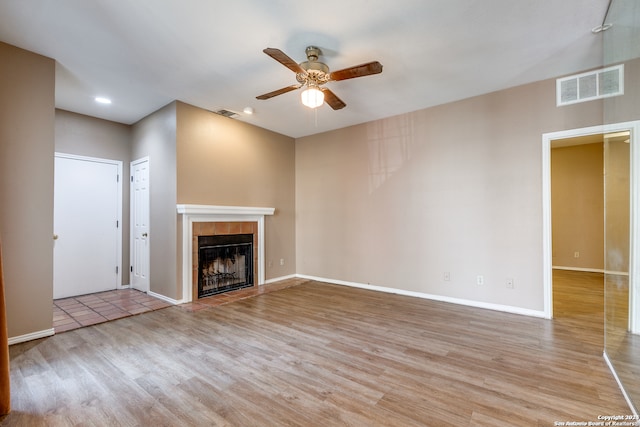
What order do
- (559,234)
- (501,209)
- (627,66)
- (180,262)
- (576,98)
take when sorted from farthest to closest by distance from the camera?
(559,234) < (180,262) < (501,209) < (576,98) < (627,66)

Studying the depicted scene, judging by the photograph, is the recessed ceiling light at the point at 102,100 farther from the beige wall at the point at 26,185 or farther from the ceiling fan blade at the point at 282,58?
the ceiling fan blade at the point at 282,58

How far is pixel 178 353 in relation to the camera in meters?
2.55

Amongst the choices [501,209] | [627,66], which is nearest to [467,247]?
[501,209]

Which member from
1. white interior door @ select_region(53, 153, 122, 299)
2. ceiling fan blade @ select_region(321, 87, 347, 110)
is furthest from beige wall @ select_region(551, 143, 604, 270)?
white interior door @ select_region(53, 153, 122, 299)

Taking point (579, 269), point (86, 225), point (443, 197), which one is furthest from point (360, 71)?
point (579, 269)

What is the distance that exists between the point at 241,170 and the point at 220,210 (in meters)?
0.85

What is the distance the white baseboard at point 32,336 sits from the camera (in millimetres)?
2711

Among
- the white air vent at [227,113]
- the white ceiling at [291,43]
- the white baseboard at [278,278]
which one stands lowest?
the white baseboard at [278,278]

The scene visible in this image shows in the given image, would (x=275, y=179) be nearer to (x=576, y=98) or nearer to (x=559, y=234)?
(x=576, y=98)

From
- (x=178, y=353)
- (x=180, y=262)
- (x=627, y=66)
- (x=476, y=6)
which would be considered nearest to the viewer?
(x=627, y=66)

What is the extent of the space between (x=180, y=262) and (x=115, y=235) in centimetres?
173

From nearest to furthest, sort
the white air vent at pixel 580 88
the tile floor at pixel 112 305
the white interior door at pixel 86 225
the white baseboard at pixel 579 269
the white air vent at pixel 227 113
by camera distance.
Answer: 1. the white air vent at pixel 580 88
2. the tile floor at pixel 112 305
3. the white interior door at pixel 86 225
4. the white air vent at pixel 227 113
5. the white baseboard at pixel 579 269

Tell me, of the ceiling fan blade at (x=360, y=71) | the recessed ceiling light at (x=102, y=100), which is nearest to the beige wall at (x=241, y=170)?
the recessed ceiling light at (x=102, y=100)

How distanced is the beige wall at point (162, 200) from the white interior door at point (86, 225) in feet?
Answer: 2.97
